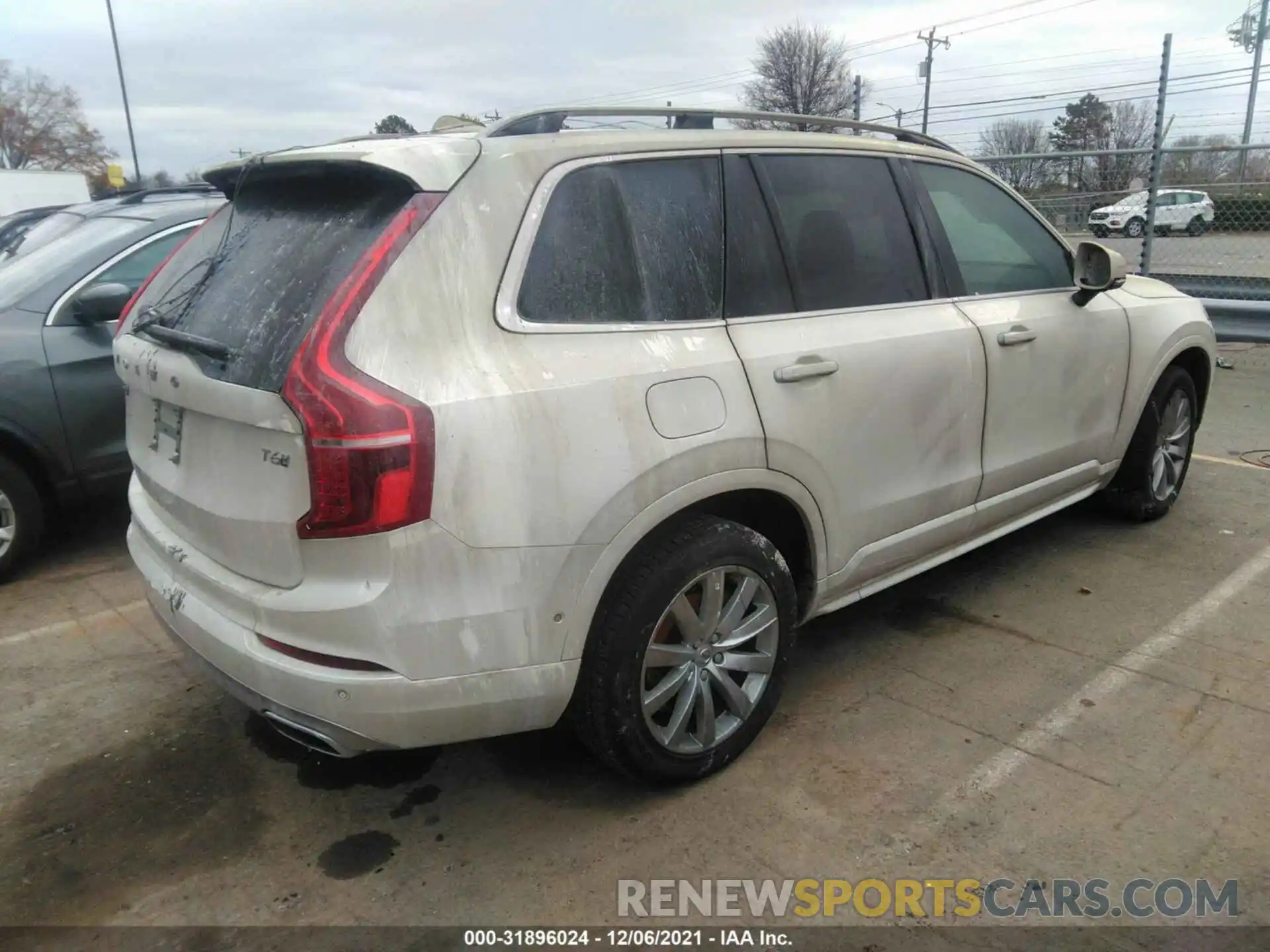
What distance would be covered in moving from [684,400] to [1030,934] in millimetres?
1533

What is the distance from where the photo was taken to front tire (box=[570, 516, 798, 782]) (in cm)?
246

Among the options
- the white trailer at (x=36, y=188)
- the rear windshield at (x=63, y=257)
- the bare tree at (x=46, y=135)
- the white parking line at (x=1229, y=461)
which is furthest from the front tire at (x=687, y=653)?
the bare tree at (x=46, y=135)

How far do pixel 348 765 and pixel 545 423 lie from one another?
4.72 ft

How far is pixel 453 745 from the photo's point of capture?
9.95 feet

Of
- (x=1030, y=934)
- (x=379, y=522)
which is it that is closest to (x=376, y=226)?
(x=379, y=522)

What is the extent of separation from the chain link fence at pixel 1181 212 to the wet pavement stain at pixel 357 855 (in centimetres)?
852

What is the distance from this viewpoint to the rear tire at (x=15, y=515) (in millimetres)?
4301

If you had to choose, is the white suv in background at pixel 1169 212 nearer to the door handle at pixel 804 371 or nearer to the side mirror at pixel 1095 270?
the side mirror at pixel 1095 270

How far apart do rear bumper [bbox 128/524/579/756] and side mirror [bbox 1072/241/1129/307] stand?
9.21 ft

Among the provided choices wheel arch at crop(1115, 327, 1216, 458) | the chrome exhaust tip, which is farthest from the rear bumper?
wheel arch at crop(1115, 327, 1216, 458)

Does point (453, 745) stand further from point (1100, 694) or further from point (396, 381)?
point (1100, 694)

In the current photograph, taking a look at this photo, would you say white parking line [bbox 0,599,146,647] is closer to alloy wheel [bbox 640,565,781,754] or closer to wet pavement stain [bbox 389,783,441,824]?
wet pavement stain [bbox 389,783,441,824]

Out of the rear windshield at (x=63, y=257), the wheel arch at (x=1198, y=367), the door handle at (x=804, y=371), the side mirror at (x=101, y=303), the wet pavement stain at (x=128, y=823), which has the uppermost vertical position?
the rear windshield at (x=63, y=257)

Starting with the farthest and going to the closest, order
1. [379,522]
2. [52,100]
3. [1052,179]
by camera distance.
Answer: [52,100] → [1052,179] → [379,522]
